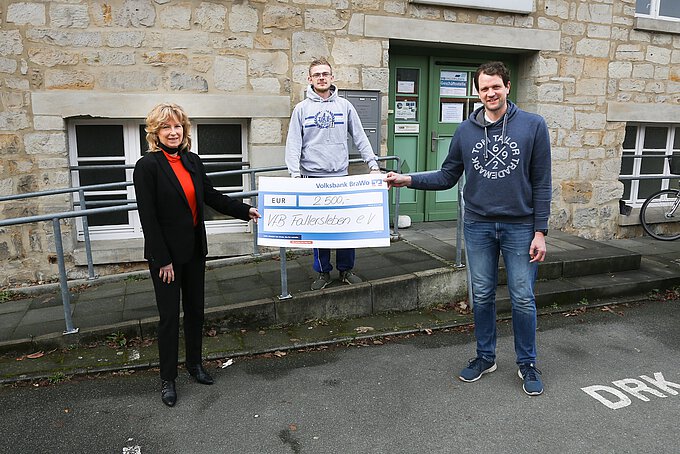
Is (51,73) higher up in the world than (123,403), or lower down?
higher up

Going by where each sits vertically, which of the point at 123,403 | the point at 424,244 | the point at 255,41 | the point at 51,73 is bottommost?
the point at 123,403

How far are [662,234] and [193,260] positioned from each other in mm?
7630

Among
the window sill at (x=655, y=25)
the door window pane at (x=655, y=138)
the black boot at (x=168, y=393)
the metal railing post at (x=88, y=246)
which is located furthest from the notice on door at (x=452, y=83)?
the black boot at (x=168, y=393)

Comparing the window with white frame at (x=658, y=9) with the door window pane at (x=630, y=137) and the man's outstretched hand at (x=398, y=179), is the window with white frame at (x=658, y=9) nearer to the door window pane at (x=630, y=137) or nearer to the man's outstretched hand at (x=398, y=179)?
the door window pane at (x=630, y=137)

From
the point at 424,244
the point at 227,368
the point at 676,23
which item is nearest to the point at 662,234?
the point at 676,23

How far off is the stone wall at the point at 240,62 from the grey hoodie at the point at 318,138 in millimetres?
1680

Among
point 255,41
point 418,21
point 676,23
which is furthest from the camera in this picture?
point 676,23

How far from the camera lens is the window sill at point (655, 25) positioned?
25.2ft

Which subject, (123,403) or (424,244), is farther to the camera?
(424,244)

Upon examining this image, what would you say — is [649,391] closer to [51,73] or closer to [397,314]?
[397,314]

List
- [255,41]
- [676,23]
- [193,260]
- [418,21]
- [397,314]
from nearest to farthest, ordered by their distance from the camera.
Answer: [193,260] < [397,314] < [255,41] < [418,21] < [676,23]

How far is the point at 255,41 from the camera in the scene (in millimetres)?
6082

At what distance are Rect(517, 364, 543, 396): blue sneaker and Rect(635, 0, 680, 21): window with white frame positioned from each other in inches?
259

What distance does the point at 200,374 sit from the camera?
3.75 meters
